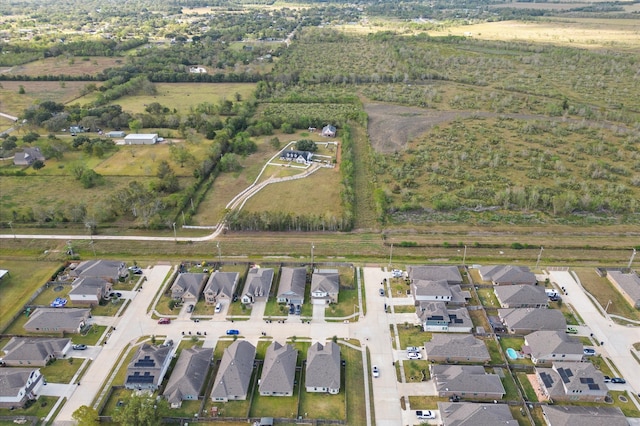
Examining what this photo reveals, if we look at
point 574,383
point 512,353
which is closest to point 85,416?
point 512,353

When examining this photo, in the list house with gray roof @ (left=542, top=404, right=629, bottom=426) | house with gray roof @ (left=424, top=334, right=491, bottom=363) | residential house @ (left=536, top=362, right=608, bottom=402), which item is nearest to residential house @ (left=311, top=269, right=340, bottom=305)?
house with gray roof @ (left=424, top=334, right=491, bottom=363)

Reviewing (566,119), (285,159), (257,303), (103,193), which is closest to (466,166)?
(285,159)

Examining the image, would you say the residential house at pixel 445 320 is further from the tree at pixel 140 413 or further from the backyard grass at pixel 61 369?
the backyard grass at pixel 61 369

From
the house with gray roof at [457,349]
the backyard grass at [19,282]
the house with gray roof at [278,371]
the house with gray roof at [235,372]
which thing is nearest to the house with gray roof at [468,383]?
→ the house with gray roof at [457,349]

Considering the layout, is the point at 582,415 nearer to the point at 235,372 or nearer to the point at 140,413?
the point at 235,372

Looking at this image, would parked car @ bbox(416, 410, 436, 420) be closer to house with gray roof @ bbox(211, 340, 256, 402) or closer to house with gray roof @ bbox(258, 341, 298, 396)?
house with gray roof @ bbox(258, 341, 298, 396)

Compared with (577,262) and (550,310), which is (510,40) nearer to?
(577,262)
